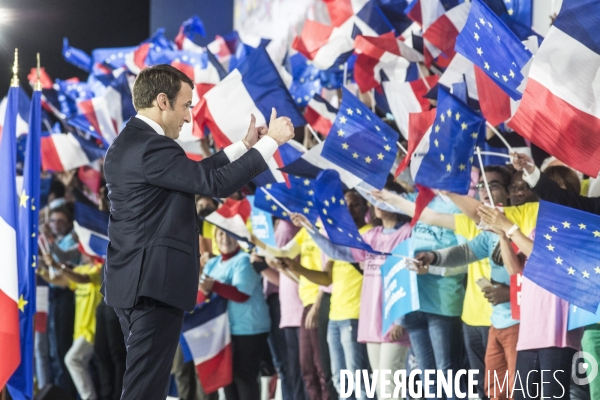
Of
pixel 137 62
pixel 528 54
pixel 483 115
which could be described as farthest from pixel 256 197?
pixel 137 62

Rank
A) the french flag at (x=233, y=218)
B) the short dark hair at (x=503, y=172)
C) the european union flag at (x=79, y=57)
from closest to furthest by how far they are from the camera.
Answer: the short dark hair at (x=503, y=172), the french flag at (x=233, y=218), the european union flag at (x=79, y=57)

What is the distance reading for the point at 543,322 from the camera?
4152 mm

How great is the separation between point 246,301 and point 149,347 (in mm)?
3260

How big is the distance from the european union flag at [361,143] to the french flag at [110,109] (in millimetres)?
3084

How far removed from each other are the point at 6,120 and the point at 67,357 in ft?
9.88

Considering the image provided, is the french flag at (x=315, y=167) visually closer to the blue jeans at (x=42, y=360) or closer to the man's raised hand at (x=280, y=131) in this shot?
the man's raised hand at (x=280, y=131)

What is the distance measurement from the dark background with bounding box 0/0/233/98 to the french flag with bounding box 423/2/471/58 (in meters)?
5.11

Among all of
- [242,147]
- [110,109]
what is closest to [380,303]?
[242,147]

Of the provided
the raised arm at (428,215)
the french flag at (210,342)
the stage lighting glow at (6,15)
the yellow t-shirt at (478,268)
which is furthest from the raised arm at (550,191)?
the stage lighting glow at (6,15)

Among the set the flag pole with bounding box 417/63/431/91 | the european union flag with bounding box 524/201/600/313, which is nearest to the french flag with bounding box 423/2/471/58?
the flag pole with bounding box 417/63/431/91

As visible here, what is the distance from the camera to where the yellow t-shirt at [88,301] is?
738 cm

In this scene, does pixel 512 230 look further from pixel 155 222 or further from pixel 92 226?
pixel 92 226

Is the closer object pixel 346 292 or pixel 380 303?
pixel 380 303

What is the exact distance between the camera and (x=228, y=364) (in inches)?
237
